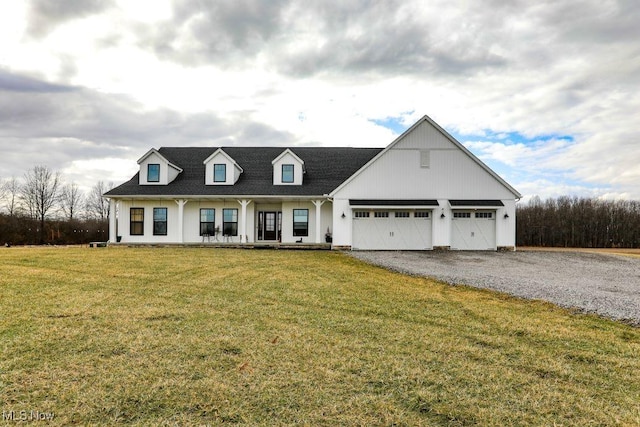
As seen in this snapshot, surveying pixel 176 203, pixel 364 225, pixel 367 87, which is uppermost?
pixel 367 87

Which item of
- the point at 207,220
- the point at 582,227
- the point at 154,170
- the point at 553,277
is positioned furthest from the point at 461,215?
the point at 582,227

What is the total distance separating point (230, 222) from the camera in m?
21.3

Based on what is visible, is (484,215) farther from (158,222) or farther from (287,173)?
(158,222)

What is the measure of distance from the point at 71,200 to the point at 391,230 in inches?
1952

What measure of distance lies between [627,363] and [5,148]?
49.9 meters

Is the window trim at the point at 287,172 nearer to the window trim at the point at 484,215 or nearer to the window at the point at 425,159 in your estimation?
the window at the point at 425,159

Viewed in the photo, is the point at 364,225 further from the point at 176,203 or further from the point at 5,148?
the point at 5,148

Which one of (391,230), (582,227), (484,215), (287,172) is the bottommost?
(582,227)

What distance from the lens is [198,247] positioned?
65.9 feet

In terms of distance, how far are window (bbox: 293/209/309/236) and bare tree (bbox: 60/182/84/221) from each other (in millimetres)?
41418

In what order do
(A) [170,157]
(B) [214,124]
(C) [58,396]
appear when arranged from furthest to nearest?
(B) [214,124], (A) [170,157], (C) [58,396]

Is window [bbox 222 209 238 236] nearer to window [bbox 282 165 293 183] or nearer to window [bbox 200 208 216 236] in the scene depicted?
window [bbox 200 208 216 236]

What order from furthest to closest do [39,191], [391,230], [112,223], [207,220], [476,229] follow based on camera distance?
[39,191] → [207,220] → [112,223] → [391,230] → [476,229]

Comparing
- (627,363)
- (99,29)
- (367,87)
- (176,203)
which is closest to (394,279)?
(627,363)
